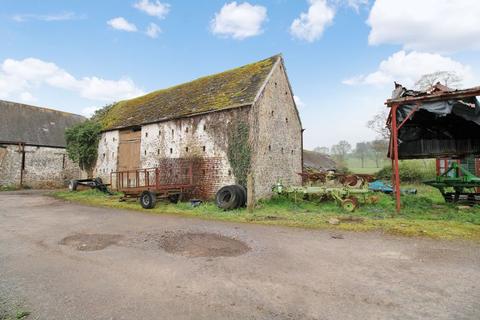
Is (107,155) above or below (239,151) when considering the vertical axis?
above

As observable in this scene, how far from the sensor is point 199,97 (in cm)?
1549

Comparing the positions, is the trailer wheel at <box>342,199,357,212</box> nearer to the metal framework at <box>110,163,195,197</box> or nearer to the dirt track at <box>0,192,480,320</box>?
the dirt track at <box>0,192,480,320</box>

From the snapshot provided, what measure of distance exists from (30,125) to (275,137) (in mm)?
25510

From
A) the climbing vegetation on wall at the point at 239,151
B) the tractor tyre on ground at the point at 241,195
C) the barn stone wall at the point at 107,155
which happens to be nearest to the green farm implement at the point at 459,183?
the tractor tyre on ground at the point at 241,195

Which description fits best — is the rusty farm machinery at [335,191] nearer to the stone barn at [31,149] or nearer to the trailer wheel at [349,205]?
the trailer wheel at [349,205]

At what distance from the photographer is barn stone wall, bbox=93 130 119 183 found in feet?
60.8

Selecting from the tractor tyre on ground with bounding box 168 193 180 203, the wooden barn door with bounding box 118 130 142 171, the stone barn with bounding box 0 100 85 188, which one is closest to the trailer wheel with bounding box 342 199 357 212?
the tractor tyre on ground with bounding box 168 193 180 203

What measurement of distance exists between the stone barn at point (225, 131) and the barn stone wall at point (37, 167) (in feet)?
33.0

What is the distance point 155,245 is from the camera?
583 cm

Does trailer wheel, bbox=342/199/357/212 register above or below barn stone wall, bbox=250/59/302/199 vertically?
below

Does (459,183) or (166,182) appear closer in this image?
(459,183)

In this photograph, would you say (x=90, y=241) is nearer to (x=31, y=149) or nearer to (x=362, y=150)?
(x=31, y=149)

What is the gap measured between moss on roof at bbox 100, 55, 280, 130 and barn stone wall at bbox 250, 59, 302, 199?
0.83m

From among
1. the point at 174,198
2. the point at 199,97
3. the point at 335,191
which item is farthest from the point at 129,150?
the point at 335,191
